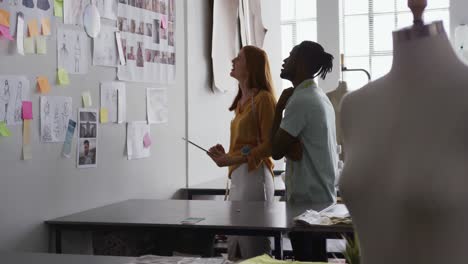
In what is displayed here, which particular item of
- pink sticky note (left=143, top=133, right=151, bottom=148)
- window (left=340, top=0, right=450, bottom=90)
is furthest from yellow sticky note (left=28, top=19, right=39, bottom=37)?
window (left=340, top=0, right=450, bottom=90)

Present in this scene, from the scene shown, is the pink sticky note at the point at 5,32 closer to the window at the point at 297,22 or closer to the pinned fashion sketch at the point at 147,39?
the pinned fashion sketch at the point at 147,39

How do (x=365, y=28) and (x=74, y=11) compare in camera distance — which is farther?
(x=365, y=28)

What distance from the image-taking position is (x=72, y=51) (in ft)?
9.30

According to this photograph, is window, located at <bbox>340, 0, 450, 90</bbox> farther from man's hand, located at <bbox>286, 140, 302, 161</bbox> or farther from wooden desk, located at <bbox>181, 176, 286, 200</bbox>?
man's hand, located at <bbox>286, 140, 302, 161</bbox>

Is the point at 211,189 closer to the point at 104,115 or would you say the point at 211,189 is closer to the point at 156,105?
the point at 156,105

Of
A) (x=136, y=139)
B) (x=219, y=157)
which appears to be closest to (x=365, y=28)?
(x=136, y=139)

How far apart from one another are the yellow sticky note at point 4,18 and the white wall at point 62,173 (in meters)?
0.07

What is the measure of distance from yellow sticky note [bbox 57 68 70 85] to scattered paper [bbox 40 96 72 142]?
0.07m

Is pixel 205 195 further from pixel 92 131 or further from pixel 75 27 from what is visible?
pixel 75 27

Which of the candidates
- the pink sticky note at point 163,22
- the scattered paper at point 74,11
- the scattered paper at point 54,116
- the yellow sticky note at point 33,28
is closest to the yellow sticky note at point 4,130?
the scattered paper at point 54,116

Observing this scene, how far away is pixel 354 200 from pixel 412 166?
13 cm

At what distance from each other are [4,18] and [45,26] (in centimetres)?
26

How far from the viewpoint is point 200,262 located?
1807 millimetres

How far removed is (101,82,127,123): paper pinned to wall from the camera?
3.10 metres
